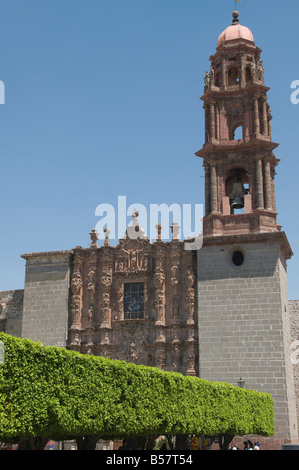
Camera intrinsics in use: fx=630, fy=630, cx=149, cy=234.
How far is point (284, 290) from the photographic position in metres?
31.5

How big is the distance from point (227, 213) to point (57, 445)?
13957mm

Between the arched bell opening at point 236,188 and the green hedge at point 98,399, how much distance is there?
11.0 metres

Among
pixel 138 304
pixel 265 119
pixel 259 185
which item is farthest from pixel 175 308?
pixel 265 119

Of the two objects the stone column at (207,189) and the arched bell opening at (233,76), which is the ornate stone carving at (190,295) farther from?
the arched bell opening at (233,76)

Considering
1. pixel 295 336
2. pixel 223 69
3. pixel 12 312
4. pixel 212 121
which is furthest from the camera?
pixel 295 336

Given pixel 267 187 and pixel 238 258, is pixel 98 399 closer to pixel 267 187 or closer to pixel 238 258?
pixel 238 258

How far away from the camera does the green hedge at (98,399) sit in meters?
14.6

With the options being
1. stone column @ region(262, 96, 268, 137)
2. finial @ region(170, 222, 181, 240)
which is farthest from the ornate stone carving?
stone column @ region(262, 96, 268, 137)

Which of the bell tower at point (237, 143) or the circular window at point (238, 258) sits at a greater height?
the bell tower at point (237, 143)

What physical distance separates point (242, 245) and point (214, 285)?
94.0 inches

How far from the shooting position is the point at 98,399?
682 inches

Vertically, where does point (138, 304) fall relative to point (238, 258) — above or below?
below

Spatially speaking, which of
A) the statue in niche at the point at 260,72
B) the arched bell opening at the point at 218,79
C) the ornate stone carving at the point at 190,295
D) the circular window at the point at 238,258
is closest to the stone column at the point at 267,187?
the circular window at the point at 238,258
